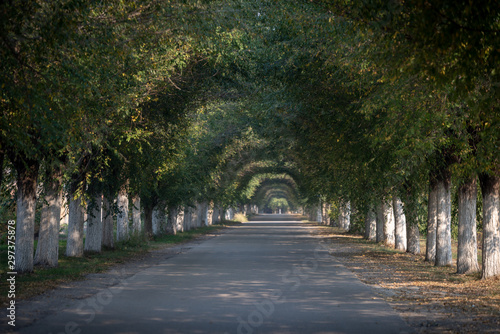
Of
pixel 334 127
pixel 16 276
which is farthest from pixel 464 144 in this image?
pixel 16 276

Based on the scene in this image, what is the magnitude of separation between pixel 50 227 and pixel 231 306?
10.1 meters

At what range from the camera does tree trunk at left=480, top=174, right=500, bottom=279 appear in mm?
16188

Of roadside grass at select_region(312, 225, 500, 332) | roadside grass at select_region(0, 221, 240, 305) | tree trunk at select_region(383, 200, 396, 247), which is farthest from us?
tree trunk at select_region(383, 200, 396, 247)

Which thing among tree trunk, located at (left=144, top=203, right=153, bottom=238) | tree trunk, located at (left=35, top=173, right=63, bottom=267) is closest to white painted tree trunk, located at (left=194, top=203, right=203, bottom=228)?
tree trunk, located at (left=144, top=203, right=153, bottom=238)

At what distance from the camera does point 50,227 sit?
19.5 meters

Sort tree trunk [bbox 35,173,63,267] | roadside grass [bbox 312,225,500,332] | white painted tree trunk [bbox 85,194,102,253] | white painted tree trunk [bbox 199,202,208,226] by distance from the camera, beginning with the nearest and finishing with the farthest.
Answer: roadside grass [bbox 312,225,500,332] → tree trunk [bbox 35,173,63,267] → white painted tree trunk [bbox 85,194,102,253] → white painted tree trunk [bbox 199,202,208,226]

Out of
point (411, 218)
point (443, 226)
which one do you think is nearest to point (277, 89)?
point (411, 218)

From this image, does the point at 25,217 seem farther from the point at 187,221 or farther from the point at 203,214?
the point at 203,214

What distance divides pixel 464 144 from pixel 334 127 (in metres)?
6.83

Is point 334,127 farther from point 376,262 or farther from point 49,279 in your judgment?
point 49,279

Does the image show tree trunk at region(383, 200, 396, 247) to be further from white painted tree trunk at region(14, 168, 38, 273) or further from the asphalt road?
white painted tree trunk at region(14, 168, 38, 273)

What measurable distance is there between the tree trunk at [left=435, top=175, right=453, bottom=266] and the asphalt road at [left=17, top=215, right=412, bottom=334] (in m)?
4.40

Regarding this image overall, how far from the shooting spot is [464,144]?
14023mm

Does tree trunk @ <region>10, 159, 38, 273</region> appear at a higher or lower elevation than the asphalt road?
higher
